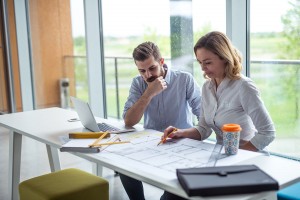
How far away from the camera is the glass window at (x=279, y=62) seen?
2885 millimetres

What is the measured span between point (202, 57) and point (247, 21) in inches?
45.1

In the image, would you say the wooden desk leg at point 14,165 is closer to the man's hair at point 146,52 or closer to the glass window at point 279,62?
the man's hair at point 146,52

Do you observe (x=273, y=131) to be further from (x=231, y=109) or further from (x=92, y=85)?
(x=92, y=85)

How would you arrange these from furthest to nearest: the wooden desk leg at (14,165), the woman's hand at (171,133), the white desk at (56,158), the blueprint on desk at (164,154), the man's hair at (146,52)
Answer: the wooden desk leg at (14,165) < the man's hair at (146,52) < the woman's hand at (171,133) < the blueprint on desk at (164,154) < the white desk at (56,158)

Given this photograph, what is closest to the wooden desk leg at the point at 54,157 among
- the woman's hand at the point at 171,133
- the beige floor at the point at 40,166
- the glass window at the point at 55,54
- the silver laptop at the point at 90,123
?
the beige floor at the point at 40,166

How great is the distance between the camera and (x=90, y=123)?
7.22 ft

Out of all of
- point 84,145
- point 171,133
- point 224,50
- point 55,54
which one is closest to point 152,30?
point 224,50

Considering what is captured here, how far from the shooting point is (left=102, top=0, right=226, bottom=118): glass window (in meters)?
3.31

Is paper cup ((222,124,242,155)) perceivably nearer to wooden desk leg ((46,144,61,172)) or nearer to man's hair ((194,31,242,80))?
man's hair ((194,31,242,80))

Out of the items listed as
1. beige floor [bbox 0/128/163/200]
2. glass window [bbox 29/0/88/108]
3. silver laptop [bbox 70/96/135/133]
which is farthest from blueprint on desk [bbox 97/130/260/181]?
glass window [bbox 29/0/88/108]

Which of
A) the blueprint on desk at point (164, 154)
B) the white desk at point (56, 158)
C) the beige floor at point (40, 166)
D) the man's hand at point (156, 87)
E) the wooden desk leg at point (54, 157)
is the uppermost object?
the man's hand at point (156, 87)

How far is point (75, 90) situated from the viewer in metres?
5.99

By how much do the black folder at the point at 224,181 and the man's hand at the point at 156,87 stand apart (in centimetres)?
98

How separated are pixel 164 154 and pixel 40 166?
2.32 metres
